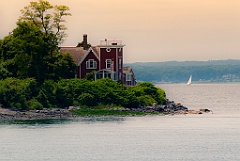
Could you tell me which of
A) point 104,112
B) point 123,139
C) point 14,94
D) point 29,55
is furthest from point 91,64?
point 123,139

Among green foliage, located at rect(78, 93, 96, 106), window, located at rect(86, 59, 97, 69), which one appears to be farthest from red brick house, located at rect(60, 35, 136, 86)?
green foliage, located at rect(78, 93, 96, 106)

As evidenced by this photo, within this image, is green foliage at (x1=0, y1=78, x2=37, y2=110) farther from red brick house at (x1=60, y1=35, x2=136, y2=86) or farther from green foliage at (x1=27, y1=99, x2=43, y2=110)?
red brick house at (x1=60, y1=35, x2=136, y2=86)

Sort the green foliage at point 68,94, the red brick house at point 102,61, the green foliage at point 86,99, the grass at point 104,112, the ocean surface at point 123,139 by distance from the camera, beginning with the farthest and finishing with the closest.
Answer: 1. the red brick house at point 102,61
2. the green foliage at point 86,99
3. the grass at point 104,112
4. the green foliage at point 68,94
5. the ocean surface at point 123,139

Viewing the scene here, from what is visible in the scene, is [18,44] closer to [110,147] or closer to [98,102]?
[98,102]

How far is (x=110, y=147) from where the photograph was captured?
242 ft

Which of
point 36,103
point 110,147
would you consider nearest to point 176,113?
point 36,103

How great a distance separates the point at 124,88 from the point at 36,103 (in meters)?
16.1

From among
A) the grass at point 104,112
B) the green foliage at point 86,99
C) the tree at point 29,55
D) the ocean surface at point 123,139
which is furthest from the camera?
the tree at point 29,55

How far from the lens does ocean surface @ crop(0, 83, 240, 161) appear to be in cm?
6831

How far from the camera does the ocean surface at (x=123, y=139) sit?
6831 cm

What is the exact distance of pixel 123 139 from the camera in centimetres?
8012

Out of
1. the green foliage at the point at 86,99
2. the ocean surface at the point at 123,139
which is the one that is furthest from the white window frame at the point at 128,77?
the ocean surface at the point at 123,139

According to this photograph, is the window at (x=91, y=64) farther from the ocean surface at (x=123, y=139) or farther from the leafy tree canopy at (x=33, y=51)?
the ocean surface at (x=123, y=139)

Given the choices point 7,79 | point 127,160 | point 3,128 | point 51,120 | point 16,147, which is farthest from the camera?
point 7,79
